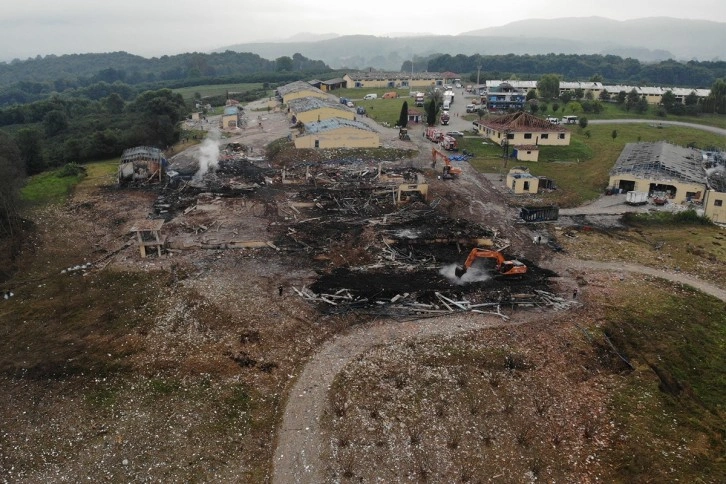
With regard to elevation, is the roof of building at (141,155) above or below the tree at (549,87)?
below

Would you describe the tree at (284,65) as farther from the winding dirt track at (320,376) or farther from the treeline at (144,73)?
the winding dirt track at (320,376)

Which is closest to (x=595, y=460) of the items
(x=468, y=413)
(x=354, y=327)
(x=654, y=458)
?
(x=654, y=458)

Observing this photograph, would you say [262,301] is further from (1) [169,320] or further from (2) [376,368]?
(2) [376,368]

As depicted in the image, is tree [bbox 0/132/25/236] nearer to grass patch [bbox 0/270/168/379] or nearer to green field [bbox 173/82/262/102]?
grass patch [bbox 0/270/168/379]

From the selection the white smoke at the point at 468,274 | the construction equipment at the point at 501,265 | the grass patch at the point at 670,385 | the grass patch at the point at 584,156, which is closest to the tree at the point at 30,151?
the grass patch at the point at 584,156

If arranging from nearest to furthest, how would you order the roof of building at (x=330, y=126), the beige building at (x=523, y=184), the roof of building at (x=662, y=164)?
the roof of building at (x=662, y=164) < the beige building at (x=523, y=184) < the roof of building at (x=330, y=126)

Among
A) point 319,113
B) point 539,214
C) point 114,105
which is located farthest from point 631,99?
point 114,105

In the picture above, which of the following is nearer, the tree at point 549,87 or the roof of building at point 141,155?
the roof of building at point 141,155
